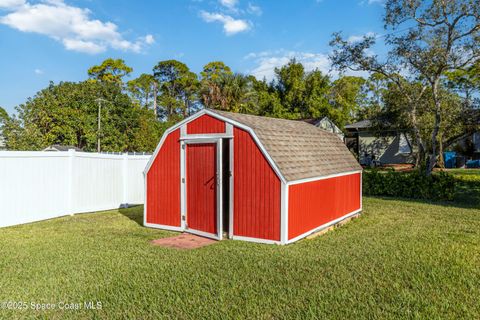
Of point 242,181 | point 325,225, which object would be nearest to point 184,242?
point 242,181

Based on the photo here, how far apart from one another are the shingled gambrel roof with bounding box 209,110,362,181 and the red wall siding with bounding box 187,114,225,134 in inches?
7.8

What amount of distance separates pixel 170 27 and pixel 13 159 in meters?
14.0

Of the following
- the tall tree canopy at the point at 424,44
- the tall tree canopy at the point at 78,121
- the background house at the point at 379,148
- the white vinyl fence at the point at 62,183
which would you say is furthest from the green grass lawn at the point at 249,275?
the background house at the point at 379,148

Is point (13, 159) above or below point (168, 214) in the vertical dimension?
above

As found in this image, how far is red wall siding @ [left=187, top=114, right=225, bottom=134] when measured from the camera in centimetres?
721

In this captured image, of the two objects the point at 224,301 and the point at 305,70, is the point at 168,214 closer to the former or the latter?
the point at 224,301

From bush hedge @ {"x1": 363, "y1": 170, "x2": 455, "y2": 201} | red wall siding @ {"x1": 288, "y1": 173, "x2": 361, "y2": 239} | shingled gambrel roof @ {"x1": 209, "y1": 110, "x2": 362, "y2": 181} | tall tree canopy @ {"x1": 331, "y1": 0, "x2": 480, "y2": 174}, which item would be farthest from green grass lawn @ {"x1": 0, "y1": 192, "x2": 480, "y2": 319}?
tall tree canopy @ {"x1": 331, "y1": 0, "x2": 480, "y2": 174}

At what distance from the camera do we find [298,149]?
7.81 m

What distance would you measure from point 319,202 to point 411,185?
7668 millimetres

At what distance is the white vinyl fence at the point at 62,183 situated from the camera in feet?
26.3

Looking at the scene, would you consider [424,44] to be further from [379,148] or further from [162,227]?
[379,148]

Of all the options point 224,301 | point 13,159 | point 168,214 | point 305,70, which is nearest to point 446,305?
point 224,301

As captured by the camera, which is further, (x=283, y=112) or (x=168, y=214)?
(x=283, y=112)

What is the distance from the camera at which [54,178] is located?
29.5ft
